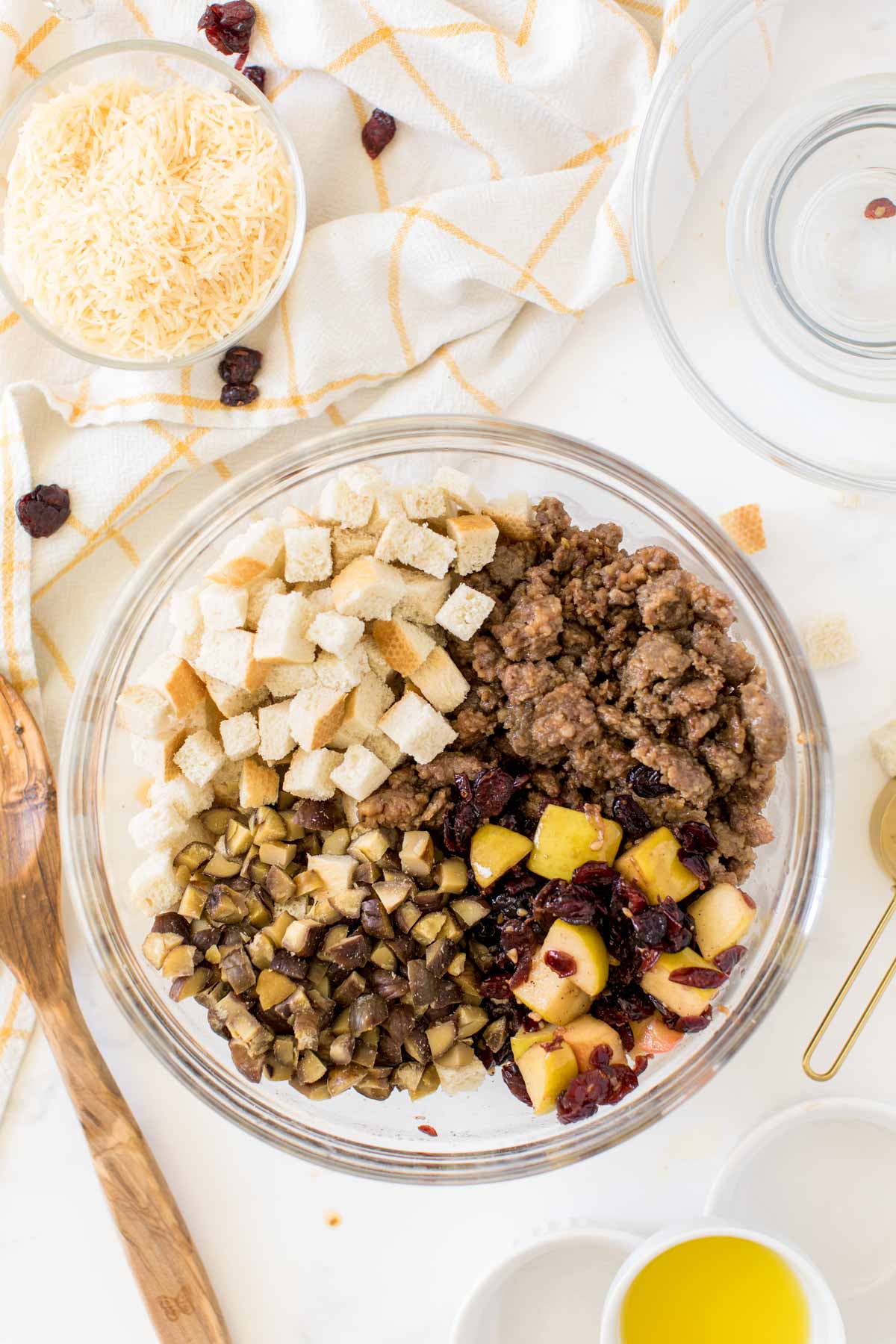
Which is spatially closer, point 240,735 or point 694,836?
point 694,836

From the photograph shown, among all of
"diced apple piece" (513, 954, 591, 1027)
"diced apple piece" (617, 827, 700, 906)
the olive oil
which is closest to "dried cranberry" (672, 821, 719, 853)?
"diced apple piece" (617, 827, 700, 906)

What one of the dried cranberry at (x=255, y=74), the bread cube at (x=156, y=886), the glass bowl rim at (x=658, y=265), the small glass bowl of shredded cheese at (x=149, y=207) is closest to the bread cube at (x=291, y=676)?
the bread cube at (x=156, y=886)

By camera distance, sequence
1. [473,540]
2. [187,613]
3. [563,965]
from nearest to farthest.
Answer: [563,965] → [473,540] → [187,613]

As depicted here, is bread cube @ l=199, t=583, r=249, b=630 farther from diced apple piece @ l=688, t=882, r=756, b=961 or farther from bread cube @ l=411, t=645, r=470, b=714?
diced apple piece @ l=688, t=882, r=756, b=961

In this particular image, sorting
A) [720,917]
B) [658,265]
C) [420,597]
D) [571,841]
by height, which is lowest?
[720,917]

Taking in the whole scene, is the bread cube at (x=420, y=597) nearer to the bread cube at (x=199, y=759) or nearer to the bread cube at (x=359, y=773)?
the bread cube at (x=359, y=773)

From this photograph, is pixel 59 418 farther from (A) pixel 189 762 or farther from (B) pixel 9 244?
(A) pixel 189 762

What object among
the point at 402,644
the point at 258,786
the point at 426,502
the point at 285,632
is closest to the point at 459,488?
the point at 426,502

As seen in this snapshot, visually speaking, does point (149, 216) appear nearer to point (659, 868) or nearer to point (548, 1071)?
point (659, 868)
